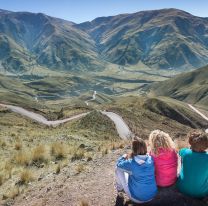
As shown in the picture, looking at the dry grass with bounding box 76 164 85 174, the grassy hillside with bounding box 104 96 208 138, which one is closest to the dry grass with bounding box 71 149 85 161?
the dry grass with bounding box 76 164 85 174

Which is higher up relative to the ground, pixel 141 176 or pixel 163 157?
pixel 163 157

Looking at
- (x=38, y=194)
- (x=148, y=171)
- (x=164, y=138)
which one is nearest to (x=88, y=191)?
(x=38, y=194)

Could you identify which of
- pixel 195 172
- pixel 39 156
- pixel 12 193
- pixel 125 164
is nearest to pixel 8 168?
pixel 39 156

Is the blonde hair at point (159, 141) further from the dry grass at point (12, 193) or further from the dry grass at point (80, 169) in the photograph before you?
the dry grass at point (12, 193)

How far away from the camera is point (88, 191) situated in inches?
497

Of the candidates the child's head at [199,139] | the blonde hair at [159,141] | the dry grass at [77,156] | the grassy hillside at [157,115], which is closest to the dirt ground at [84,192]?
the blonde hair at [159,141]

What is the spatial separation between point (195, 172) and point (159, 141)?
1360 millimetres

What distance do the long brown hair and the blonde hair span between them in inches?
11.7

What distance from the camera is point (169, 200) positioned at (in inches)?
426

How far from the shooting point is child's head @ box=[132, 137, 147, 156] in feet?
34.1

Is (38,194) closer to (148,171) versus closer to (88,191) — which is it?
(88,191)

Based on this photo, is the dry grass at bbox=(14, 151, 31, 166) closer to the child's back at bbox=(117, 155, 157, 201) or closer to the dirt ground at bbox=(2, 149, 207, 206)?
the dirt ground at bbox=(2, 149, 207, 206)

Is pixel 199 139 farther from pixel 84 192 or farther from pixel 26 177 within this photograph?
pixel 26 177

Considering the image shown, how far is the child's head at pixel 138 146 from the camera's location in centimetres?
1039
